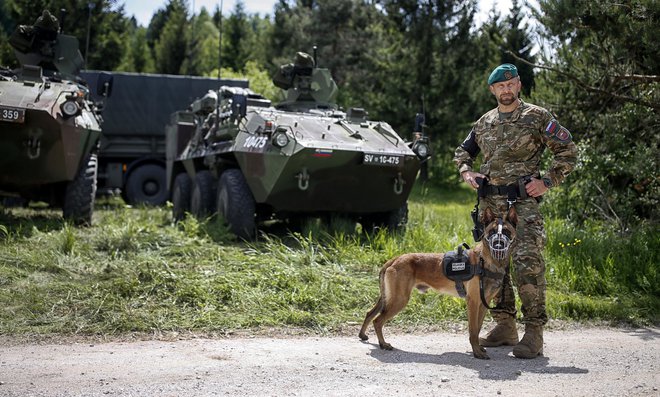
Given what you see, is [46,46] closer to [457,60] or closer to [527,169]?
[527,169]

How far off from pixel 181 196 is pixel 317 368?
7522 millimetres

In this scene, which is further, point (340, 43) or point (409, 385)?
point (340, 43)

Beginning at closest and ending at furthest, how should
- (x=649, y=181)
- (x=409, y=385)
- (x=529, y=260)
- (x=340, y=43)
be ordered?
(x=409, y=385)
(x=529, y=260)
(x=649, y=181)
(x=340, y=43)

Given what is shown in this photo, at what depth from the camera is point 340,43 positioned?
2744cm

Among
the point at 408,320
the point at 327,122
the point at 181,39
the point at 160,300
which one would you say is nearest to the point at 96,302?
the point at 160,300

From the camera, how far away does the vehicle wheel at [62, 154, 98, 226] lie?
9.41 meters

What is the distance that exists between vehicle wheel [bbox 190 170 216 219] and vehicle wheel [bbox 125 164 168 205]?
→ 4375 millimetres

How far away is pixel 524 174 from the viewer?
4.76 metres

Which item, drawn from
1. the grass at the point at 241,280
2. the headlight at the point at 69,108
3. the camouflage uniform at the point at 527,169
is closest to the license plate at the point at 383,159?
the grass at the point at 241,280

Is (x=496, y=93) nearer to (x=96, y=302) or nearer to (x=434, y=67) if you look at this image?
(x=96, y=302)

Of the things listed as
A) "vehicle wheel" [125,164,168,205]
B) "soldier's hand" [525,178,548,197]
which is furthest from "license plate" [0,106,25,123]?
"vehicle wheel" [125,164,168,205]

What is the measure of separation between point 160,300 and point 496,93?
296cm

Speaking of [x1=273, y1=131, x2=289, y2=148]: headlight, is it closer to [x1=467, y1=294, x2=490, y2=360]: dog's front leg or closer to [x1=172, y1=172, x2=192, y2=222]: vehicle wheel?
[x1=172, y1=172, x2=192, y2=222]: vehicle wheel

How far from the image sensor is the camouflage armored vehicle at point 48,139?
27.8 ft
